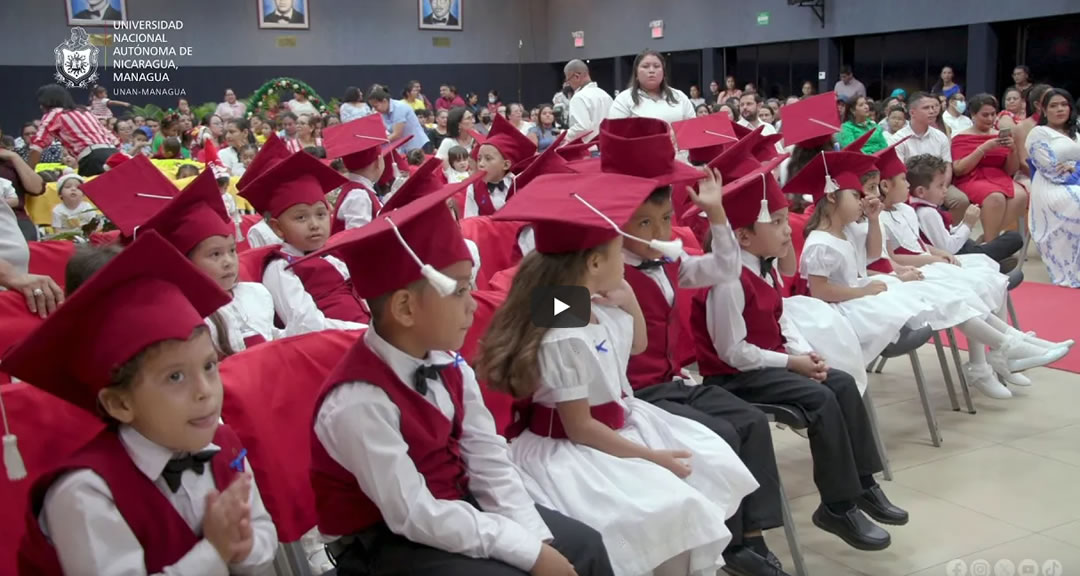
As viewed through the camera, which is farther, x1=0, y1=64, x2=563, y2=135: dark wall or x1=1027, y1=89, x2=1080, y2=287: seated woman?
x1=0, y1=64, x2=563, y2=135: dark wall

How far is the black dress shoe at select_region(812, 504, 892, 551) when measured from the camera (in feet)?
9.77

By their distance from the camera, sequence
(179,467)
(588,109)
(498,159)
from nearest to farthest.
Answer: (179,467)
(498,159)
(588,109)

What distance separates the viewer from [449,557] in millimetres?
1895

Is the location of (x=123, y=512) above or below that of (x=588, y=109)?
below

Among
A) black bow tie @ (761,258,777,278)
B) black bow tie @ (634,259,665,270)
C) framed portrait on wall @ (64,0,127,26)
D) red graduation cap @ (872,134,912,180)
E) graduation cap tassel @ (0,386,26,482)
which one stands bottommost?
graduation cap tassel @ (0,386,26,482)

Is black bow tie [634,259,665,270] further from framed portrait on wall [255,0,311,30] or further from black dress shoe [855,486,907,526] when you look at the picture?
framed portrait on wall [255,0,311,30]

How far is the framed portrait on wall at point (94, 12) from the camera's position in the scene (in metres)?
19.4

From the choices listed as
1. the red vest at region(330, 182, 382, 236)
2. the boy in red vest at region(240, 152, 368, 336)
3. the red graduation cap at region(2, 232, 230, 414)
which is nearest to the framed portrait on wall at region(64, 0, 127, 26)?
the red vest at region(330, 182, 382, 236)

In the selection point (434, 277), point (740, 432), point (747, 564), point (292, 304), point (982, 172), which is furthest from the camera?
point (982, 172)

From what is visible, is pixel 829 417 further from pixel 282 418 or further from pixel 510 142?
pixel 510 142

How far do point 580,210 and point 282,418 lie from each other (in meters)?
0.86

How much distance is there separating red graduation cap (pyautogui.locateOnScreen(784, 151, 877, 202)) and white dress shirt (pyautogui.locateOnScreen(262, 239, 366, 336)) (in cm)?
190

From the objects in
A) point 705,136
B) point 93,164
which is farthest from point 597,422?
point 93,164

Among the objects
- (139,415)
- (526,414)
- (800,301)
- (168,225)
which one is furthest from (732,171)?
(139,415)
